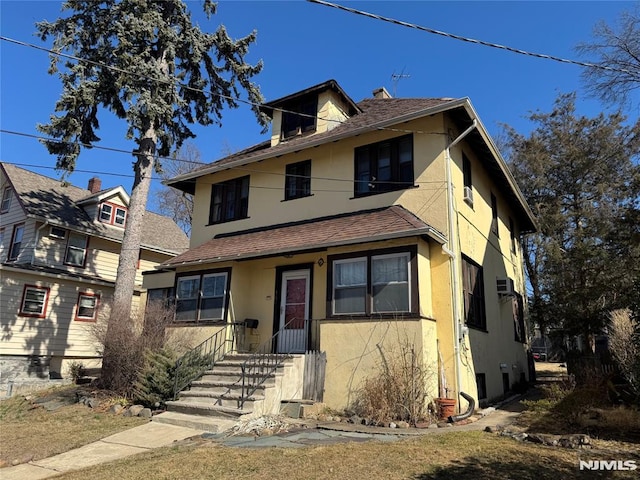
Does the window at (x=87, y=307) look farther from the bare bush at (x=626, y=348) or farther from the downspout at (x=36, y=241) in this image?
the bare bush at (x=626, y=348)

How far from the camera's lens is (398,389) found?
28.7 ft

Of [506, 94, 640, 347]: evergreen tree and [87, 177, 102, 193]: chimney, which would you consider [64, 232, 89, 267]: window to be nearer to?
[87, 177, 102, 193]: chimney

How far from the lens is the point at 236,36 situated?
Answer: 18.4 metres

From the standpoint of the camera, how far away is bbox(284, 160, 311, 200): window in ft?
44.3

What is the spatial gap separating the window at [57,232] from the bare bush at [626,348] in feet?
69.0

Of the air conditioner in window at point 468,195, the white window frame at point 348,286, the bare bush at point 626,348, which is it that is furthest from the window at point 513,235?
the white window frame at point 348,286

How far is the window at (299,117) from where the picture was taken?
14584mm

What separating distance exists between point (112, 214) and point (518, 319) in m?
19.7

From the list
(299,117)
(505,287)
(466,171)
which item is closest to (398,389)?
(466,171)

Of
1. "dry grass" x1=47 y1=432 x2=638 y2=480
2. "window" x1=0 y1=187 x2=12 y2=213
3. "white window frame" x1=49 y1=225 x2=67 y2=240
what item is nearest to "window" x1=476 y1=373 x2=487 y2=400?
"dry grass" x1=47 y1=432 x2=638 y2=480

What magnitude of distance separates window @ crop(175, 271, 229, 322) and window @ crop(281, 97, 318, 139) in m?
5.36

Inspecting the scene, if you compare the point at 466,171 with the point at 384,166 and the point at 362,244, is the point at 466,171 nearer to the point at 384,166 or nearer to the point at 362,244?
the point at 384,166

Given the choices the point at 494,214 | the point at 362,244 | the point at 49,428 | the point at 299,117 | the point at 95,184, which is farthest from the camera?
the point at 95,184

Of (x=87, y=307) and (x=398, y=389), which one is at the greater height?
(x=87, y=307)
